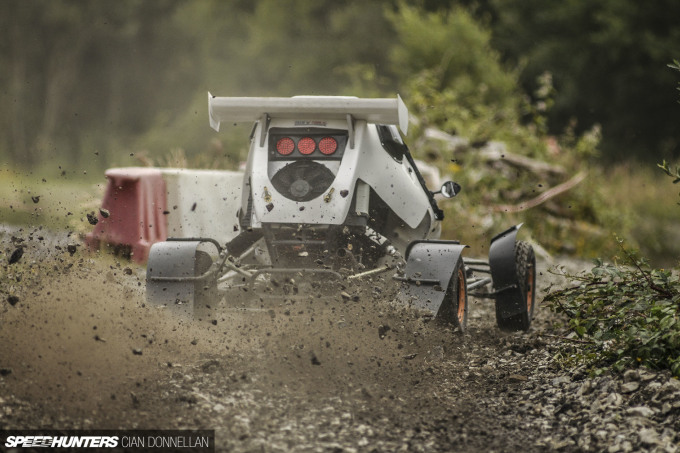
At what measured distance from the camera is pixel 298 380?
5930 millimetres

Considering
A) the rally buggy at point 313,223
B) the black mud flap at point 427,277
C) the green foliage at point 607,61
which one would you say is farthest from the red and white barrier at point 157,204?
the green foliage at point 607,61

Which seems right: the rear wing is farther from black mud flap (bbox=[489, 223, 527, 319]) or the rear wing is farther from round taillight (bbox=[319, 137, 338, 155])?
black mud flap (bbox=[489, 223, 527, 319])

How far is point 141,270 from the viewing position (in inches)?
391

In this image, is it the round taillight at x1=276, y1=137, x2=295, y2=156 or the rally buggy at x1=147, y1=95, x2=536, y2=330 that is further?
the round taillight at x1=276, y1=137, x2=295, y2=156

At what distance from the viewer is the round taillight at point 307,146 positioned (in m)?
7.35

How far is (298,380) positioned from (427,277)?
4.73 ft

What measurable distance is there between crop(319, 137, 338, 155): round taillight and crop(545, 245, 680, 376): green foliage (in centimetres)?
201

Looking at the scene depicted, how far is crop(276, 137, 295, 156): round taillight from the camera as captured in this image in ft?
24.2

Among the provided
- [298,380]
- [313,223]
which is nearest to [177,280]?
[313,223]

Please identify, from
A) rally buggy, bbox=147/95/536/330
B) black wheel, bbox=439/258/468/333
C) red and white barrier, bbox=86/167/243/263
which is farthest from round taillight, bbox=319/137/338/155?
red and white barrier, bbox=86/167/243/263

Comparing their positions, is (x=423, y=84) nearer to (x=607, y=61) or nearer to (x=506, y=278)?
(x=506, y=278)

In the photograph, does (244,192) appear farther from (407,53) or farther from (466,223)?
(407,53)

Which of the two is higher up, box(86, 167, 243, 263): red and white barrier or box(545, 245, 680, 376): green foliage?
box(545, 245, 680, 376): green foliage

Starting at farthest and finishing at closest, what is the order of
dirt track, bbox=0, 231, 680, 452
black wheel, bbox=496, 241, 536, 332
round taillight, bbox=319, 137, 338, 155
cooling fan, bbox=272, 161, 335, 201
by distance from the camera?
black wheel, bbox=496, 241, 536, 332
round taillight, bbox=319, 137, 338, 155
cooling fan, bbox=272, 161, 335, 201
dirt track, bbox=0, 231, 680, 452
